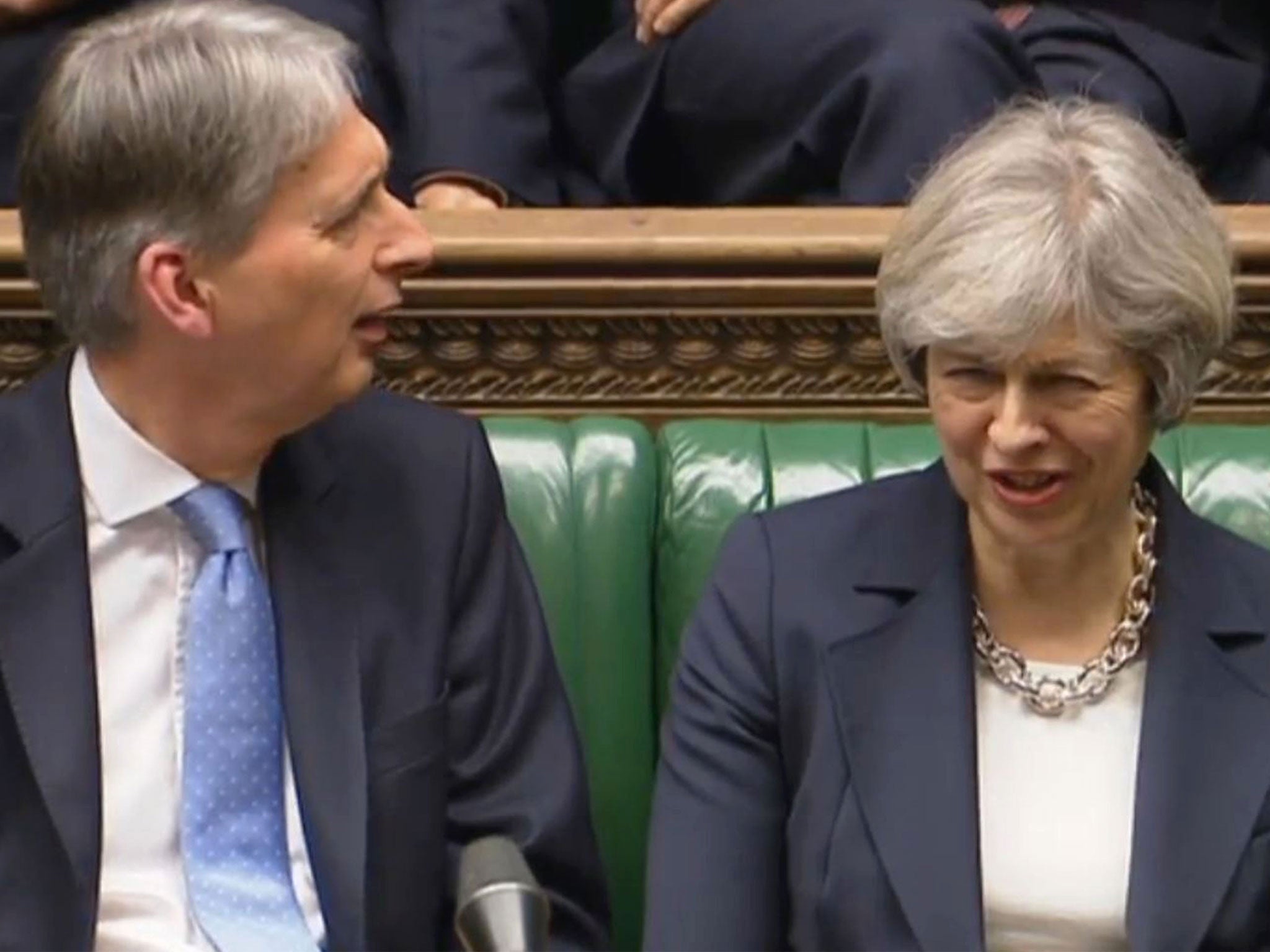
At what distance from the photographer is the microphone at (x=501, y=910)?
1.19 m

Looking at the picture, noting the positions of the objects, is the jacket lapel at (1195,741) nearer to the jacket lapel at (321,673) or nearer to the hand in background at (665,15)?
the jacket lapel at (321,673)

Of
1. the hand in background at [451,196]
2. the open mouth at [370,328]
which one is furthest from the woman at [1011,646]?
the hand in background at [451,196]

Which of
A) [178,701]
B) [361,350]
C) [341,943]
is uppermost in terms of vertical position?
[361,350]

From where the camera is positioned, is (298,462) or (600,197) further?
(600,197)

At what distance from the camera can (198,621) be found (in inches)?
66.1

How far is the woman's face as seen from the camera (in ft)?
5.24

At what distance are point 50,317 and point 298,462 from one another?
37cm

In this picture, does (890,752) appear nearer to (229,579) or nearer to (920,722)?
(920,722)

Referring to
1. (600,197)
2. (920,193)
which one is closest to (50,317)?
(600,197)

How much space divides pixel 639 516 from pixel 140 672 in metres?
0.43

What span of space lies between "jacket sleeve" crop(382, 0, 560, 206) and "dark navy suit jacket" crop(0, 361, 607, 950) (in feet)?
1.79

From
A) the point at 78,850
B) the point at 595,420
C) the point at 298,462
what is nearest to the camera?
the point at 78,850

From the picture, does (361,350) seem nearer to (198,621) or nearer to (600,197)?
(198,621)

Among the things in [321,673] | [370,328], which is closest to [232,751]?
[321,673]
